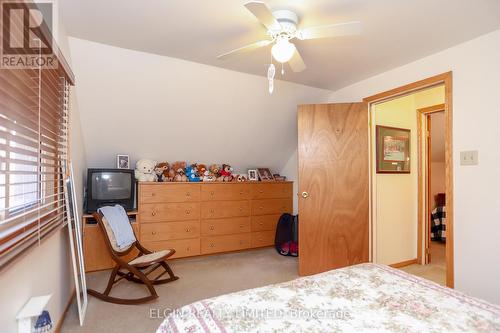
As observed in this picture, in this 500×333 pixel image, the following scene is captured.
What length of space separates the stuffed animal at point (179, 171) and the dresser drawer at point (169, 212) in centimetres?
33

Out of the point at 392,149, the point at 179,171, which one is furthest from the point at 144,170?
the point at 392,149

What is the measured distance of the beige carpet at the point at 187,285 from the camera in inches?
80.6

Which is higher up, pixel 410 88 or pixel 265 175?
pixel 410 88

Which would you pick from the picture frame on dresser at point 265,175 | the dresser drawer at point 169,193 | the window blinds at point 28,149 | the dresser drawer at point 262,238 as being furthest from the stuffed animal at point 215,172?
the window blinds at point 28,149

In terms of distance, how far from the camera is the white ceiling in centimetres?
170

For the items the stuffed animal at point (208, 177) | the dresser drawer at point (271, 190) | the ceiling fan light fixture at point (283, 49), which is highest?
the ceiling fan light fixture at point (283, 49)

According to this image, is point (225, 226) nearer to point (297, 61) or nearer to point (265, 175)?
point (265, 175)

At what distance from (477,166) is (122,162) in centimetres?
363

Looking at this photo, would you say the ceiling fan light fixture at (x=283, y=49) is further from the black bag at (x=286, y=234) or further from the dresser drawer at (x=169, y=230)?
the black bag at (x=286, y=234)

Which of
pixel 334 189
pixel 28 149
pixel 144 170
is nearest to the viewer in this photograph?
pixel 28 149

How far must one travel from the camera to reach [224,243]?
12.3 ft

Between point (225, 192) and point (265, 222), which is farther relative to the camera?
point (265, 222)
